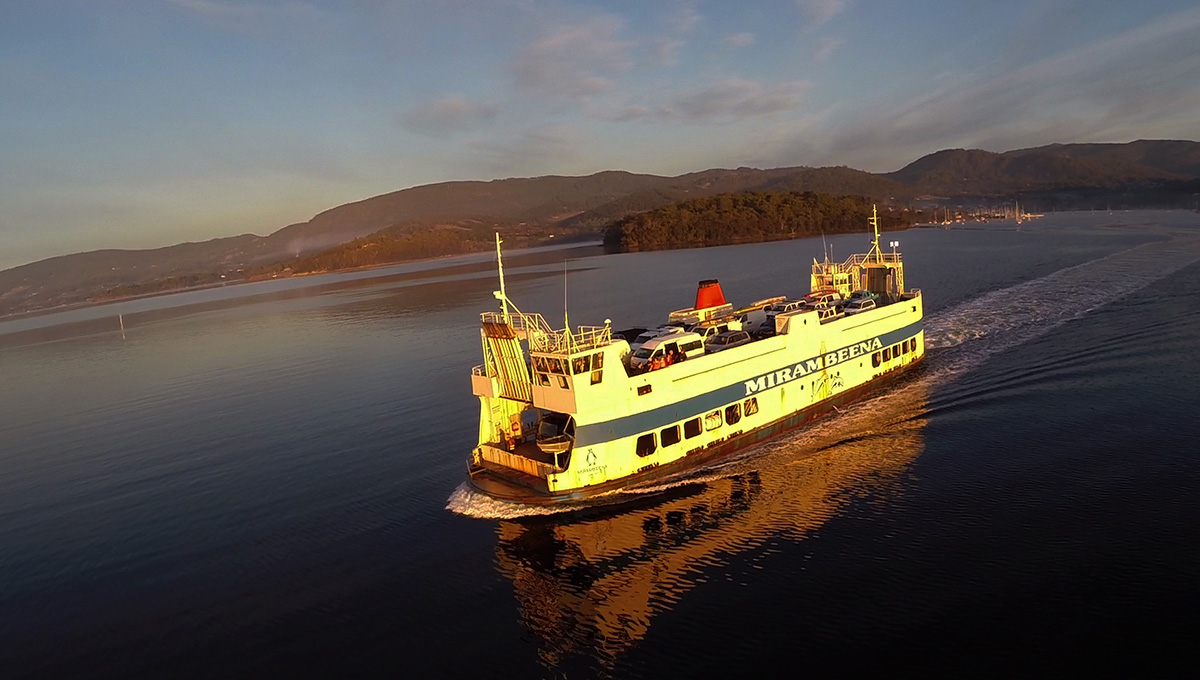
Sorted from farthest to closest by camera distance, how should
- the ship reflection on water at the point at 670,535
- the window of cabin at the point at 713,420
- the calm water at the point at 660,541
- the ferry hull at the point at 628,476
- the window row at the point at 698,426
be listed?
1. the window of cabin at the point at 713,420
2. the window row at the point at 698,426
3. the ferry hull at the point at 628,476
4. the ship reflection on water at the point at 670,535
5. the calm water at the point at 660,541

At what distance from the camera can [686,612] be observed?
1493 centimetres

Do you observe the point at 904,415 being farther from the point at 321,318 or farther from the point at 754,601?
the point at 321,318

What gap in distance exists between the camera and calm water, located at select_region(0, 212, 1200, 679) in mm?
13766

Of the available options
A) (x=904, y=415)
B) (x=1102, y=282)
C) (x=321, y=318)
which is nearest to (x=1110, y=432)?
(x=904, y=415)

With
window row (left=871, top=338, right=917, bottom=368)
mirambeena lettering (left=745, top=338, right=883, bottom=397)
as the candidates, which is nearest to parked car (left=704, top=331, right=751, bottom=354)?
mirambeena lettering (left=745, top=338, right=883, bottom=397)

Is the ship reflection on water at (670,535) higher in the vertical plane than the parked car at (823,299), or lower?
lower

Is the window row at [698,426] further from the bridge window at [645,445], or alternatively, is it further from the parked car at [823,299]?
the parked car at [823,299]

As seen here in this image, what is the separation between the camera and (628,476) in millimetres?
20969

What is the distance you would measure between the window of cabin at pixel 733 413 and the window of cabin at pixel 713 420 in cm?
40

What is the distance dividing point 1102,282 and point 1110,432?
1364 inches

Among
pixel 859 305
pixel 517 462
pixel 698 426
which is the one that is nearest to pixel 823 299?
pixel 859 305

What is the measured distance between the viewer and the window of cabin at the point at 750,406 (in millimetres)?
24031

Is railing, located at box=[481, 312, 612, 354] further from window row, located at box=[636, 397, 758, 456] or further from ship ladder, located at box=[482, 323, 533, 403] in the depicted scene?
window row, located at box=[636, 397, 758, 456]

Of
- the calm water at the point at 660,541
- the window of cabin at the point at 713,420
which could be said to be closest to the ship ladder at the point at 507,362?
the calm water at the point at 660,541
